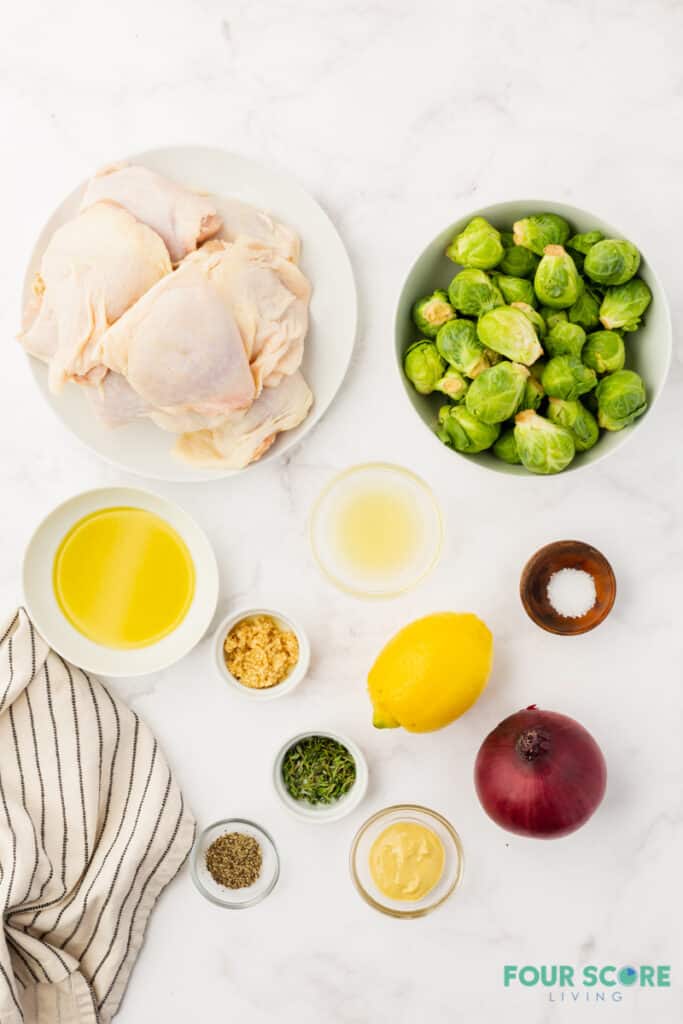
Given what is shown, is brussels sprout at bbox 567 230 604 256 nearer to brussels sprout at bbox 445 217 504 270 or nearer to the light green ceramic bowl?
the light green ceramic bowl

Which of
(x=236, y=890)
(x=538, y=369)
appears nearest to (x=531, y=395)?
(x=538, y=369)

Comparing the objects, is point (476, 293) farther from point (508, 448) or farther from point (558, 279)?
point (508, 448)

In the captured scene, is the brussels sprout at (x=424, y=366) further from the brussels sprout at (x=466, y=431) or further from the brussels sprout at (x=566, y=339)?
the brussels sprout at (x=566, y=339)

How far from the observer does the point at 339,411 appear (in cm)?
173

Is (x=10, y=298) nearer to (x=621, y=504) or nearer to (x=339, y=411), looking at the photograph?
(x=339, y=411)

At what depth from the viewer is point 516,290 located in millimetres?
1502

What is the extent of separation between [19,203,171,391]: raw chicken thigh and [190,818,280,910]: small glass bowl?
2.88 feet

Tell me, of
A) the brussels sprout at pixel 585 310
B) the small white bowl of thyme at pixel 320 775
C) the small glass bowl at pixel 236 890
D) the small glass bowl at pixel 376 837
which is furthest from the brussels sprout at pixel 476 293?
the small glass bowl at pixel 236 890

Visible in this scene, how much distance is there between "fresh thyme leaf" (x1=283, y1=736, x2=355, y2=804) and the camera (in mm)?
1706

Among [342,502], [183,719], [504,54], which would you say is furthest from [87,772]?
[504,54]

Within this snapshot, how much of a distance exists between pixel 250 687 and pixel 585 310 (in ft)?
2.89

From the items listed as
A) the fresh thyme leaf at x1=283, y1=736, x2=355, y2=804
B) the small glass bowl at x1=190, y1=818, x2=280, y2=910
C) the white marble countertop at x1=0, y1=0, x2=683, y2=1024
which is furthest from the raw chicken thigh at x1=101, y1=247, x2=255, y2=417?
the small glass bowl at x1=190, y1=818, x2=280, y2=910

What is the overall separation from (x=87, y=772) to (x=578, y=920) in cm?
96

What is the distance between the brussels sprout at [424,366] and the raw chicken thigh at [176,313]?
8.0 inches
